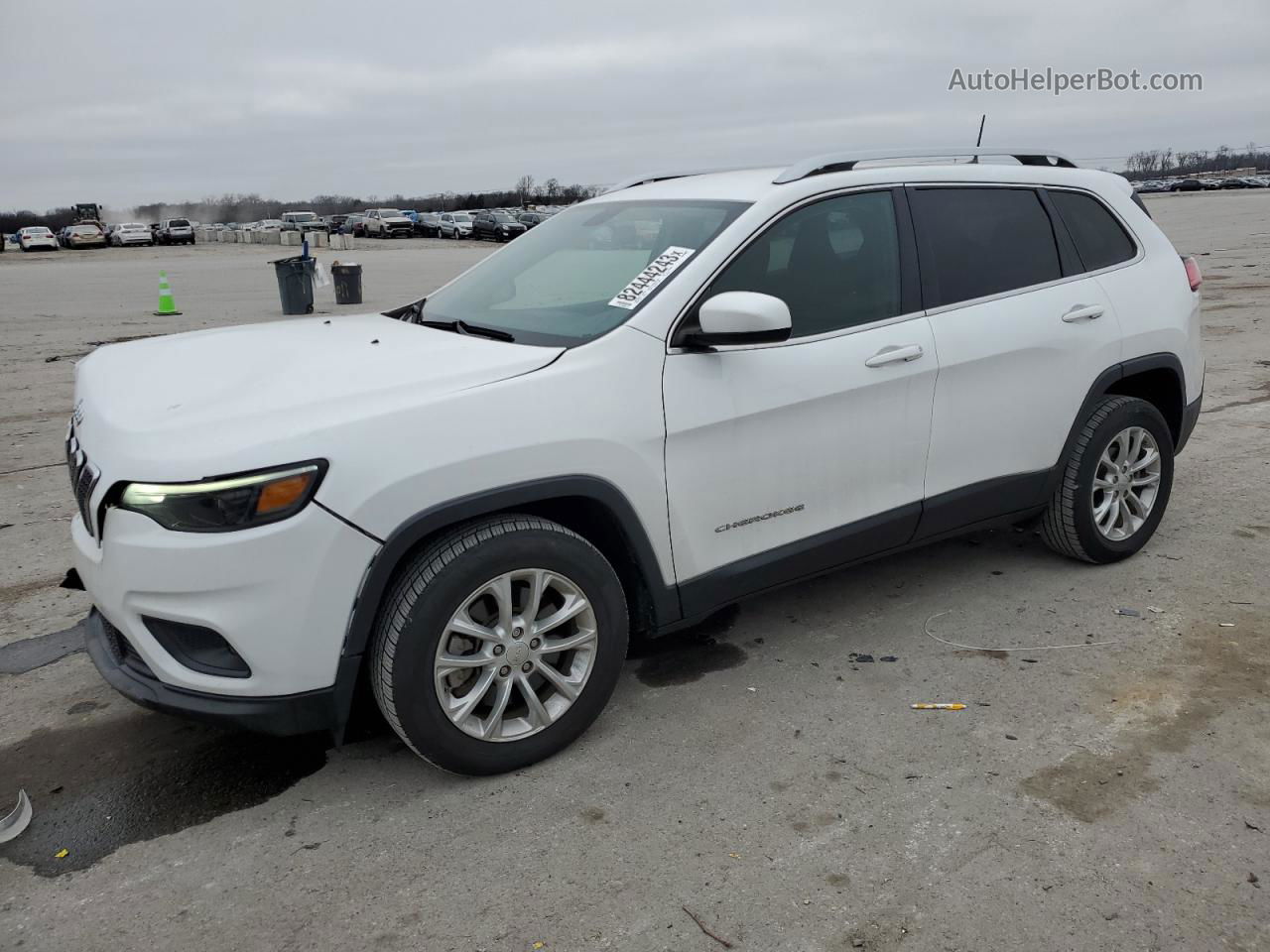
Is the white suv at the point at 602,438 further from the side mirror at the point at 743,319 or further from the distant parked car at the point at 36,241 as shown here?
the distant parked car at the point at 36,241

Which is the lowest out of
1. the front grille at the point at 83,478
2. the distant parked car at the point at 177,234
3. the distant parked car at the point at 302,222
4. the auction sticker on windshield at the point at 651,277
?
the front grille at the point at 83,478

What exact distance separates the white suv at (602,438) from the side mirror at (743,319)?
1 cm

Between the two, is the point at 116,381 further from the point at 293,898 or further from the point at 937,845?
the point at 937,845

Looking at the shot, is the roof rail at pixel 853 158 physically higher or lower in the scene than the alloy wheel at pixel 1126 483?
higher

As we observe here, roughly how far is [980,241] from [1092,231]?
0.77 meters

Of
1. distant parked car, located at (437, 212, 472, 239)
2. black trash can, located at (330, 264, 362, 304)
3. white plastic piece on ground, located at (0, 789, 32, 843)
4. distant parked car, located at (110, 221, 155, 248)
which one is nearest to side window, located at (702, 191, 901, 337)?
white plastic piece on ground, located at (0, 789, 32, 843)

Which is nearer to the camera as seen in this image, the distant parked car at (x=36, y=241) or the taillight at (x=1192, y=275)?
the taillight at (x=1192, y=275)

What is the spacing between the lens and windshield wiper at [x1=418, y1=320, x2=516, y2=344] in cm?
352

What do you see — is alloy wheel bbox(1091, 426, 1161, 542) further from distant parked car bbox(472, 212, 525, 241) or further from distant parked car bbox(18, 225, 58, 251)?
distant parked car bbox(18, 225, 58, 251)

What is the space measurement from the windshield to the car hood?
213 millimetres

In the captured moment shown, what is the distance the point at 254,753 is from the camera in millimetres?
3324

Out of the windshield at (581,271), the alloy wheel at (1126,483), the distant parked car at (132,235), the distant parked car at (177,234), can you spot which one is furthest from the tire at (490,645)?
the distant parked car at (177,234)

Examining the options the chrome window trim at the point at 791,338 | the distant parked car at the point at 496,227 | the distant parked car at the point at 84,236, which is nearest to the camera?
the chrome window trim at the point at 791,338

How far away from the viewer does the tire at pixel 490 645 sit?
2.86 meters
